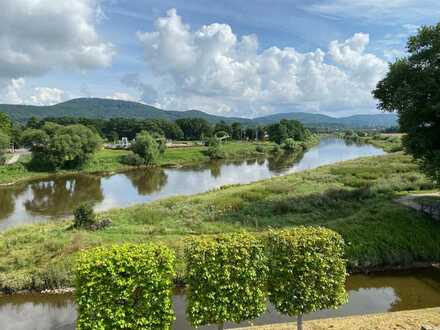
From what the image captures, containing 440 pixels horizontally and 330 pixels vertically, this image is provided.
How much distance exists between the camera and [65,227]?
24875mm

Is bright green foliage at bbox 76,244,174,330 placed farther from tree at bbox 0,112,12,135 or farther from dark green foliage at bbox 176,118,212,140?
dark green foliage at bbox 176,118,212,140

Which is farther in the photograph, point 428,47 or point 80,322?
point 428,47

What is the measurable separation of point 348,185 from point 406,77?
46.7 feet

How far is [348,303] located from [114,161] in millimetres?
67426

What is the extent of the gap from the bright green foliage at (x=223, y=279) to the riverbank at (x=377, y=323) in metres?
2.00

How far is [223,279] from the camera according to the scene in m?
9.93

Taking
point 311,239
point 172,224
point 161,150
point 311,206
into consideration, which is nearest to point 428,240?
point 311,206

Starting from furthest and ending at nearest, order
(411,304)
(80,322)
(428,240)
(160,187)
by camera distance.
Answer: (160,187)
(428,240)
(411,304)
(80,322)

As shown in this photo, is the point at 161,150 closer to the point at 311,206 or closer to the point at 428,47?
the point at 311,206

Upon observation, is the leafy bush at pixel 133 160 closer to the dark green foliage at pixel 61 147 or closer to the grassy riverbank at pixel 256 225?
the dark green foliage at pixel 61 147

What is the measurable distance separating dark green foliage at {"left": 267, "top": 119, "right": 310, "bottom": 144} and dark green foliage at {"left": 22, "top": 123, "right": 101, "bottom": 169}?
82.2 meters

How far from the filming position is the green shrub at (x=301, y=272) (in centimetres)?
1042

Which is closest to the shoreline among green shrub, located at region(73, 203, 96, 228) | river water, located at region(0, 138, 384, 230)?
green shrub, located at region(73, 203, 96, 228)

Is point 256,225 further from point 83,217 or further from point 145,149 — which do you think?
point 145,149
